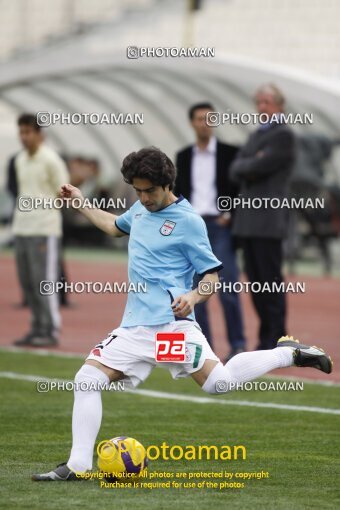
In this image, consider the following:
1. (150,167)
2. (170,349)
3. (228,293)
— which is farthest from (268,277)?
(150,167)

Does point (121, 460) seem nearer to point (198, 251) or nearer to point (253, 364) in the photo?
point (253, 364)

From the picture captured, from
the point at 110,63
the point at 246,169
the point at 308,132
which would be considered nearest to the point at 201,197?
the point at 246,169

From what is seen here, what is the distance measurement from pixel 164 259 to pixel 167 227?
178 mm

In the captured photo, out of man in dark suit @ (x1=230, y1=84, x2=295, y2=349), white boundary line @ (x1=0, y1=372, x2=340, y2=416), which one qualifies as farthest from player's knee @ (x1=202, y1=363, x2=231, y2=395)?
man in dark suit @ (x1=230, y1=84, x2=295, y2=349)

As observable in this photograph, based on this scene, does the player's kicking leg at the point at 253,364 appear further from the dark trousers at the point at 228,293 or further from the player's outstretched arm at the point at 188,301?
the dark trousers at the point at 228,293

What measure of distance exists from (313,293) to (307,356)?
1351 cm

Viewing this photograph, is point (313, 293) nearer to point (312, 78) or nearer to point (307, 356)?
point (312, 78)

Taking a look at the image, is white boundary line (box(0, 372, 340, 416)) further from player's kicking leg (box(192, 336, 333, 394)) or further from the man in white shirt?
the man in white shirt

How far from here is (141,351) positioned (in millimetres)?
7105

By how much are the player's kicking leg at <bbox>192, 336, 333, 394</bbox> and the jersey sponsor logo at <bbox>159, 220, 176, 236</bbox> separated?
731mm

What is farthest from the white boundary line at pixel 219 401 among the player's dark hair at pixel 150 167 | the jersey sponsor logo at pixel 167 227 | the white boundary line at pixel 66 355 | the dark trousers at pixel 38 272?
the player's dark hair at pixel 150 167

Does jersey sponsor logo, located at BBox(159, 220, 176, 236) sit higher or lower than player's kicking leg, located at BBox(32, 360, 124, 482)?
higher

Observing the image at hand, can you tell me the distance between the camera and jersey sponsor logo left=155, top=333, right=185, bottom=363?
277 inches

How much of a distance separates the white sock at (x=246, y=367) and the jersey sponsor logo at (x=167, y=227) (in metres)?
0.77
